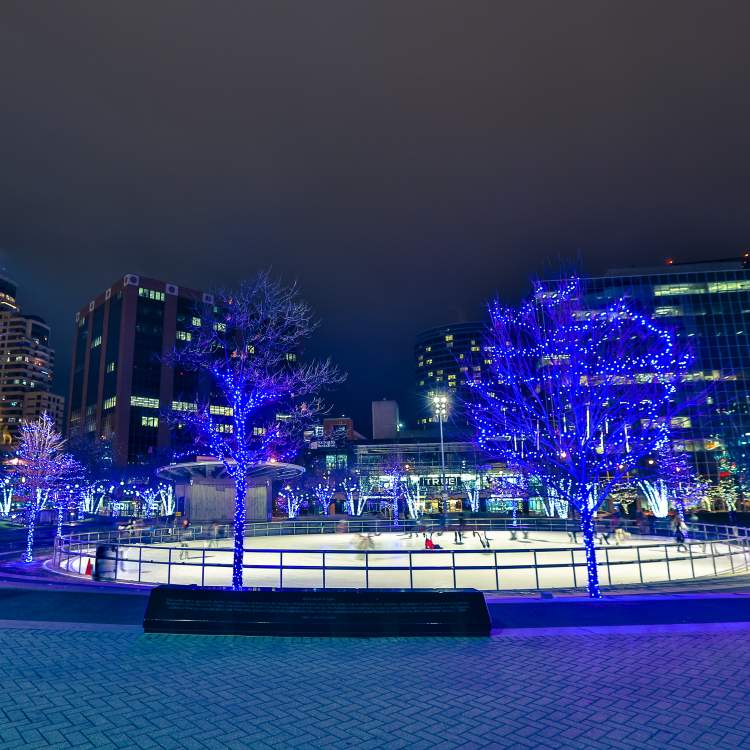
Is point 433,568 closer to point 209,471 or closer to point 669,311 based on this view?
point 209,471

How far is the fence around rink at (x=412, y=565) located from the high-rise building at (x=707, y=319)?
61.0 m

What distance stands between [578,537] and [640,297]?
7099 centimetres

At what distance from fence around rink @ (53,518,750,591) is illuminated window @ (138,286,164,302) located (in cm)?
10378

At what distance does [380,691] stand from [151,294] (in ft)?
423

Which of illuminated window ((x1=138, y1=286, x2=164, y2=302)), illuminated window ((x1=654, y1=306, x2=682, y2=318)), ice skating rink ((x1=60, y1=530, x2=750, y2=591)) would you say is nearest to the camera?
ice skating rink ((x1=60, y1=530, x2=750, y2=591))

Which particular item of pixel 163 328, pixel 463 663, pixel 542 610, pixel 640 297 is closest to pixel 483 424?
pixel 542 610

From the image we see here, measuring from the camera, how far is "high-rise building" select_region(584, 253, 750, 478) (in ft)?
259

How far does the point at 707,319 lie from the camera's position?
3445 inches

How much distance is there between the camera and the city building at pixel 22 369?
176375 mm

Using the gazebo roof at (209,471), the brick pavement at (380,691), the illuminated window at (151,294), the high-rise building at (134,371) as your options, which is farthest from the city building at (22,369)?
the brick pavement at (380,691)

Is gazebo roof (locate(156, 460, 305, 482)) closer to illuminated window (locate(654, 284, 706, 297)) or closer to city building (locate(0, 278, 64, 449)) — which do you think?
illuminated window (locate(654, 284, 706, 297))

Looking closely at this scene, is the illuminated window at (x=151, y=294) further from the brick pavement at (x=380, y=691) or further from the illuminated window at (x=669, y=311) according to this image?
the brick pavement at (x=380, y=691)

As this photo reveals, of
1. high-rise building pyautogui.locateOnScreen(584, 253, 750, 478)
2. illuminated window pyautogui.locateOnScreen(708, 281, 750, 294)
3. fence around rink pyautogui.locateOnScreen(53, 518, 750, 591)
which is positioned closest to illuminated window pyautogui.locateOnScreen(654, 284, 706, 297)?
high-rise building pyautogui.locateOnScreen(584, 253, 750, 478)

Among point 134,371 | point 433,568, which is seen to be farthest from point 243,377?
point 134,371
